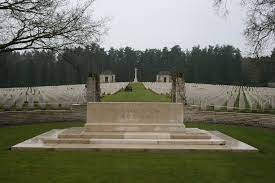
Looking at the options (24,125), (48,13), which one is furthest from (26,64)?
(48,13)

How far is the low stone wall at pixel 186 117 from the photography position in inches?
658

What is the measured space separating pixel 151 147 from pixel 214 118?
26.4ft

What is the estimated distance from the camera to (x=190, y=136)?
11.4 meters

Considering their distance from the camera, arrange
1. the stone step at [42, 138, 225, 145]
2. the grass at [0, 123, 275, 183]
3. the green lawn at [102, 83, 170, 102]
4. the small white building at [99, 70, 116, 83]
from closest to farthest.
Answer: the grass at [0, 123, 275, 183] → the stone step at [42, 138, 225, 145] → the green lawn at [102, 83, 170, 102] → the small white building at [99, 70, 116, 83]

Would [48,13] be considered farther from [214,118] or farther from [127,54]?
[127,54]

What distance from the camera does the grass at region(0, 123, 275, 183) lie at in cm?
719

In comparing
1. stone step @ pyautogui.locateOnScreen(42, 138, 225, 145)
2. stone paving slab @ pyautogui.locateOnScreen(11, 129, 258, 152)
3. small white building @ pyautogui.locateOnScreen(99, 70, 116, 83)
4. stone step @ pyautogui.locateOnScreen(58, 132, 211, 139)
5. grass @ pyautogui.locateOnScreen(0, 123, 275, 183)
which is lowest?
grass @ pyautogui.locateOnScreen(0, 123, 275, 183)

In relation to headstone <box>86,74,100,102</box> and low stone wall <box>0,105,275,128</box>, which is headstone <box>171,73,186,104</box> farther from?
headstone <box>86,74,100,102</box>

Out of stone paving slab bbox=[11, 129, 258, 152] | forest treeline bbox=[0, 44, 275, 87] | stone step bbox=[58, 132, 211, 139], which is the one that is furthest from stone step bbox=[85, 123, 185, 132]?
forest treeline bbox=[0, 44, 275, 87]

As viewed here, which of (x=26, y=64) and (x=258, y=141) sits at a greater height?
(x=26, y=64)

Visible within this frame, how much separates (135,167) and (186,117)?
1026 cm

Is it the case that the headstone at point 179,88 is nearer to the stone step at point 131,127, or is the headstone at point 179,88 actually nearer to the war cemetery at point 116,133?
the war cemetery at point 116,133

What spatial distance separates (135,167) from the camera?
810cm

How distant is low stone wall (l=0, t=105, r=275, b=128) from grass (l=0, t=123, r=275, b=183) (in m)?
6.05
